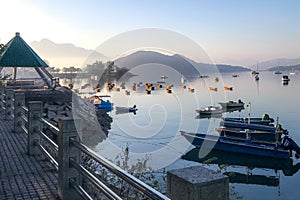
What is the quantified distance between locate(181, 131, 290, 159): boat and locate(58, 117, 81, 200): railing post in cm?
2149

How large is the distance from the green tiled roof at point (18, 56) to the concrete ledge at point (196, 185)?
1923cm

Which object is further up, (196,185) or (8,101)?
(8,101)

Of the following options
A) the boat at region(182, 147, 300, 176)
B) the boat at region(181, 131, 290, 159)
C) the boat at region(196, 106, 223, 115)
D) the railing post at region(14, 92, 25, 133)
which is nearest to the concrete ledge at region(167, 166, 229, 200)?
the railing post at region(14, 92, 25, 133)

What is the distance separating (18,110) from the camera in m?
8.49

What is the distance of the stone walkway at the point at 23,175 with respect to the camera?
4.46m

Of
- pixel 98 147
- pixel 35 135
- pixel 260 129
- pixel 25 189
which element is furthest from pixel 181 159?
pixel 25 189

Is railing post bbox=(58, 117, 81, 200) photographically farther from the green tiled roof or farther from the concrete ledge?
the green tiled roof

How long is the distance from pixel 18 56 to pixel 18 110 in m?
12.8

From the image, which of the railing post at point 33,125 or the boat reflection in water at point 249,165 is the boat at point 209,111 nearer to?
the boat reflection in water at point 249,165

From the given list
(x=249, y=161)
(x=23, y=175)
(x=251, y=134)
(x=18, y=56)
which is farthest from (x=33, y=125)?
(x=251, y=134)

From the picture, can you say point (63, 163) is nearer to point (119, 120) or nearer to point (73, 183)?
point (73, 183)

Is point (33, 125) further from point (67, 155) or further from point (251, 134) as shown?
point (251, 134)

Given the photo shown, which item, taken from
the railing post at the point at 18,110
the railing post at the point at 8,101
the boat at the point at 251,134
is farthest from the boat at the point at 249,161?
the railing post at the point at 18,110

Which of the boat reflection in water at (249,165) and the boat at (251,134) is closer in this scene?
the boat reflection in water at (249,165)
